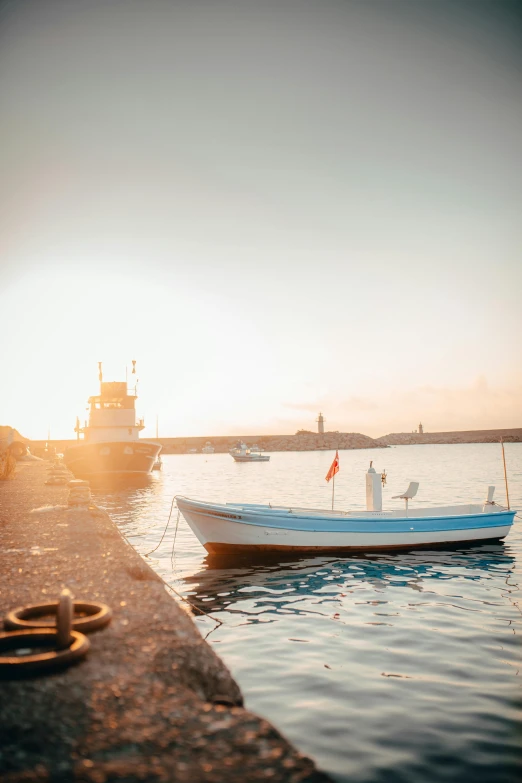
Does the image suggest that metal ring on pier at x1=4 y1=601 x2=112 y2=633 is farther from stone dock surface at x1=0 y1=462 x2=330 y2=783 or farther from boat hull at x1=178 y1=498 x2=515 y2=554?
boat hull at x1=178 y1=498 x2=515 y2=554

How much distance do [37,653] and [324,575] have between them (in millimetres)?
10782

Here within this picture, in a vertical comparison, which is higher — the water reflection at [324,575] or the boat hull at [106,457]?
the boat hull at [106,457]

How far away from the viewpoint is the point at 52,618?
6.69 m

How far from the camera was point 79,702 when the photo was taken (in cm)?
461

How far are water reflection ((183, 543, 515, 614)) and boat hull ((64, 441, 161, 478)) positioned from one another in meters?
39.5

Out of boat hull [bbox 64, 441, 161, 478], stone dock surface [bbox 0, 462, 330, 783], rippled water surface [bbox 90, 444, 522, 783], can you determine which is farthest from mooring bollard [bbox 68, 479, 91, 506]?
boat hull [bbox 64, 441, 161, 478]

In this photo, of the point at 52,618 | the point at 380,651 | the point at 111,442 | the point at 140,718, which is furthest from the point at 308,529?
the point at 111,442

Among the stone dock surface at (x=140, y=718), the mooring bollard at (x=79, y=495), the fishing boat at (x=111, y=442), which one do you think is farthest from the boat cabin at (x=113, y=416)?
the stone dock surface at (x=140, y=718)

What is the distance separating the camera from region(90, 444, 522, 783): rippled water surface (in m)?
6.22

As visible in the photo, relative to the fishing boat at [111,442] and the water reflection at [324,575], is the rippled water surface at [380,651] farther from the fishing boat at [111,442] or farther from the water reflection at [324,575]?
the fishing boat at [111,442]

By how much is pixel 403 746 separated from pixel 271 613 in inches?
229

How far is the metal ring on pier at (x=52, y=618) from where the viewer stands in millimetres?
6000

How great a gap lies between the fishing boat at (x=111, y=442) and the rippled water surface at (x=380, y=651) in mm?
37475

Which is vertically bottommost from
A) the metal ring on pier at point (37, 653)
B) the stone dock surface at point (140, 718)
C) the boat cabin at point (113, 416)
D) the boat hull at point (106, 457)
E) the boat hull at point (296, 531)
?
the boat hull at point (296, 531)
